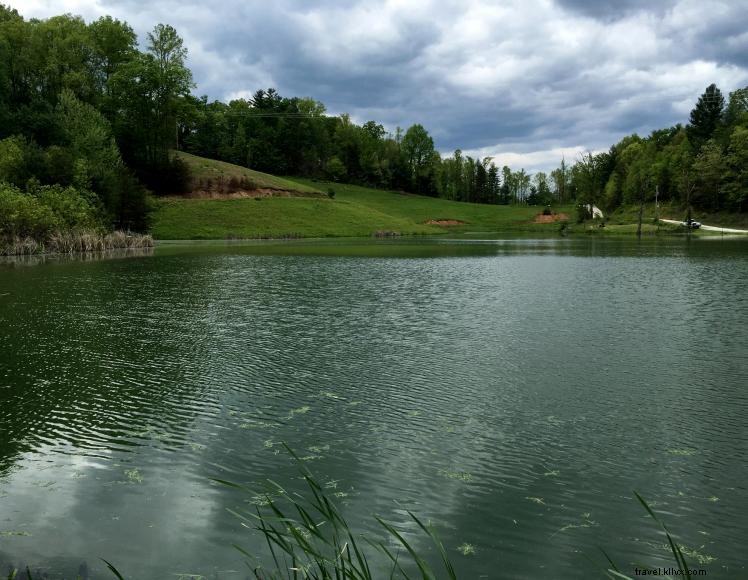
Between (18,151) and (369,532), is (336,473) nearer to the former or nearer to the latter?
(369,532)

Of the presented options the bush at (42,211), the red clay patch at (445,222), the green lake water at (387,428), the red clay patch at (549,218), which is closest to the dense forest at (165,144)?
the bush at (42,211)

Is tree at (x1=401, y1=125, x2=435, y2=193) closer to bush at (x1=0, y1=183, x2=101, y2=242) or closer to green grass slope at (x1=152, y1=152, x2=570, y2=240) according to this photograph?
green grass slope at (x1=152, y1=152, x2=570, y2=240)

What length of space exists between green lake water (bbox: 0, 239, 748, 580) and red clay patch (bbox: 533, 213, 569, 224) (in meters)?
101

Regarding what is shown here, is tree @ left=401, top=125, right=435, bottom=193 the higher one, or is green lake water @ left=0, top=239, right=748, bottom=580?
tree @ left=401, top=125, right=435, bottom=193

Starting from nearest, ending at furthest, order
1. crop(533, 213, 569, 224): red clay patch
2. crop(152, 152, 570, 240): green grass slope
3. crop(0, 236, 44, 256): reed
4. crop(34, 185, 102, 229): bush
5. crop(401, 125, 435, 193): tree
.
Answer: crop(0, 236, 44, 256): reed < crop(34, 185, 102, 229): bush < crop(152, 152, 570, 240): green grass slope < crop(533, 213, 569, 224): red clay patch < crop(401, 125, 435, 193): tree

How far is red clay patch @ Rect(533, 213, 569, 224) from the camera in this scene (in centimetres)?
11954

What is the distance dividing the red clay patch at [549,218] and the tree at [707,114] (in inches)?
1331

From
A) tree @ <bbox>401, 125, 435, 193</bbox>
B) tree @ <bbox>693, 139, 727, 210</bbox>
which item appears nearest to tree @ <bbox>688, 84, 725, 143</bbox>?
tree @ <bbox>693, 139, 727, 210</bbox>

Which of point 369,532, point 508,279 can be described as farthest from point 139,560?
point 508,279

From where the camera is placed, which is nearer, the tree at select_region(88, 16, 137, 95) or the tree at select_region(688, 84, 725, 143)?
the tree at select_region(88, 16, 137, 95)

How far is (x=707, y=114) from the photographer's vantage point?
129375mm

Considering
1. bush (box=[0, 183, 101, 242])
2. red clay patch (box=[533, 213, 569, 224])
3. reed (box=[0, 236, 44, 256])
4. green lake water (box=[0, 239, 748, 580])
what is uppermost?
red clay patch (box=[533, 213, 569, 224])

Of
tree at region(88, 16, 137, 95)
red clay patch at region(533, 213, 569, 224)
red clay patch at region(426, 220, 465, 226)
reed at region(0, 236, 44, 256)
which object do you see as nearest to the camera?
reed at region(0, 236, 44, 256)

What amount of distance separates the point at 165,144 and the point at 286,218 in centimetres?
2396
